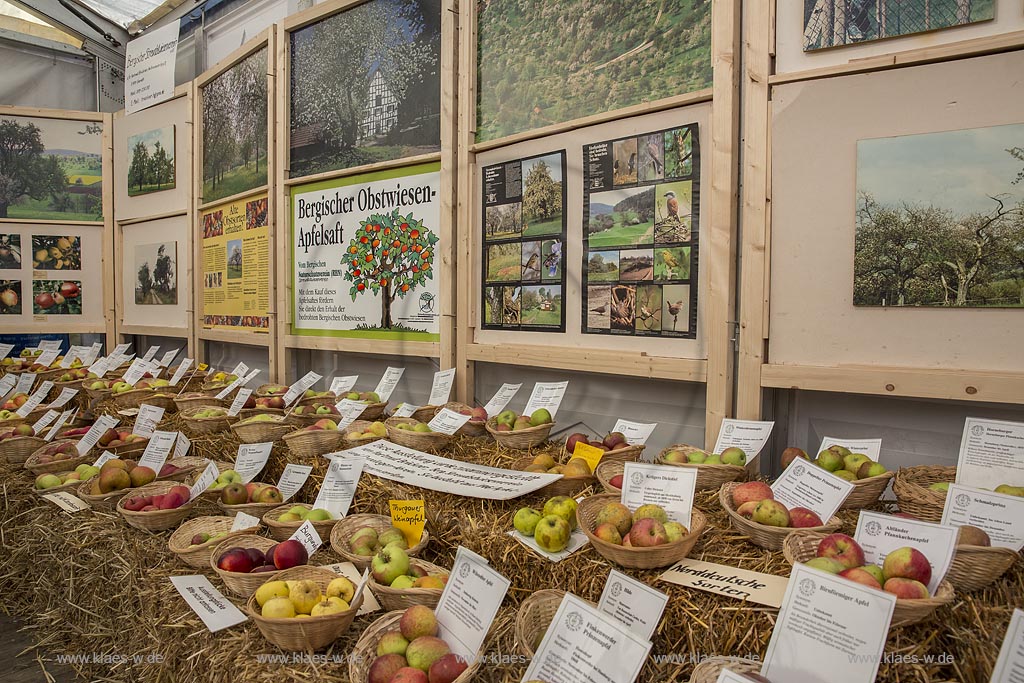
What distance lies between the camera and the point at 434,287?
3.85 meters

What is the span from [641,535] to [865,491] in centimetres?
78

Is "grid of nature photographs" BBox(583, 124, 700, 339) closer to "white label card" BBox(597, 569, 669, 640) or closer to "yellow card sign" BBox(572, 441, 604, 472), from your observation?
"yellow card sign" BBox(572, 441, 604, 472)

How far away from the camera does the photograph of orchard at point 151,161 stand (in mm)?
6167

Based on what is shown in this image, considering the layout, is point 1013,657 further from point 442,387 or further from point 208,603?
point 442,387

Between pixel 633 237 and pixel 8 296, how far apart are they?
21.0ft

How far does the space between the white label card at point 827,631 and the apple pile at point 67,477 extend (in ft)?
10.3

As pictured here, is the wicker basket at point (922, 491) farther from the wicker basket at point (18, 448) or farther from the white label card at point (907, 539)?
the wicker basket at point (18, 448)

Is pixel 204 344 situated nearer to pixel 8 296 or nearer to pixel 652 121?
pixel 8 296

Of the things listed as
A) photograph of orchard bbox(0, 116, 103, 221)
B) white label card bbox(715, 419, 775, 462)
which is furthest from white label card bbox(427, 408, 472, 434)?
photograph of orchard bbox(0, 116, 103, 221)

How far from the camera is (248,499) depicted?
107 inches

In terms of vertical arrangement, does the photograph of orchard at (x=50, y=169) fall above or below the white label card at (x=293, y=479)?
above

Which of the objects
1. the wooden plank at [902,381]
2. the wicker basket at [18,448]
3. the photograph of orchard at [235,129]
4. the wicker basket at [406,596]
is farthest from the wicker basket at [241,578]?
the photograph of orchard at [235,129]

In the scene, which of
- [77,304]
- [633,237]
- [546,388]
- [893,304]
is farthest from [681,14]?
[77,304]

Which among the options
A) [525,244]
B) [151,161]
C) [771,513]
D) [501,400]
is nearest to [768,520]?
[771,513]
